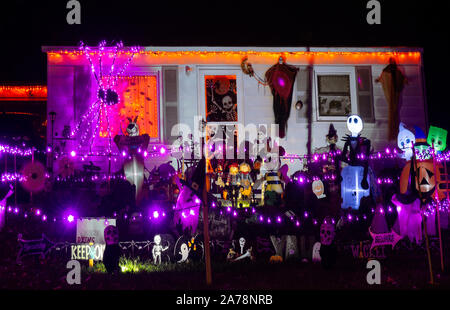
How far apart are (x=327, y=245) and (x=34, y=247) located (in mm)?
5831

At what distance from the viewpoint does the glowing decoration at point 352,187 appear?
34.1 ft

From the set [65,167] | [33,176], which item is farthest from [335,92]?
[33,176]

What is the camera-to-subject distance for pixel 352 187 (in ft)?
34.3

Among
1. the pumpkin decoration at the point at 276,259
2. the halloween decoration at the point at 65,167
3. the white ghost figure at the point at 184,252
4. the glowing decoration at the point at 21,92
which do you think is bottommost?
the pumpkin decoration at the point at 276,259

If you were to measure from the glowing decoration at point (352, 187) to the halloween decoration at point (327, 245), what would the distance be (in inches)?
102

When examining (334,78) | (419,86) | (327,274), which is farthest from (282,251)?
(419,86)

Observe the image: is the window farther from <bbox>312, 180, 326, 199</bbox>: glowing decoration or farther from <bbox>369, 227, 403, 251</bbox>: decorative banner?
<bbox>369, 227, 403, 251</bbox>: decorative banner

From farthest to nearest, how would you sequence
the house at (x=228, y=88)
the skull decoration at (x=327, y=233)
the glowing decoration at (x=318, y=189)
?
1. the house at (x=228, y=88)
2. the glowing decoration at (x=318, y=189)
3. the skull decoration at (x=327, y=233)

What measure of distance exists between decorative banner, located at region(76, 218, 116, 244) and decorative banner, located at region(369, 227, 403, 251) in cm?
544

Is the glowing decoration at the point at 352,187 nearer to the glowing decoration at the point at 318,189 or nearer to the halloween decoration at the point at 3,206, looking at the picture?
the glowing decoration at the point at 318,189

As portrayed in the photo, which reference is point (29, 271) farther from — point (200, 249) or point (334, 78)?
point (334, 78)

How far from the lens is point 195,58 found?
13.5m

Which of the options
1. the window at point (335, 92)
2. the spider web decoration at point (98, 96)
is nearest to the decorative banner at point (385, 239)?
the window at point (335, 92)
